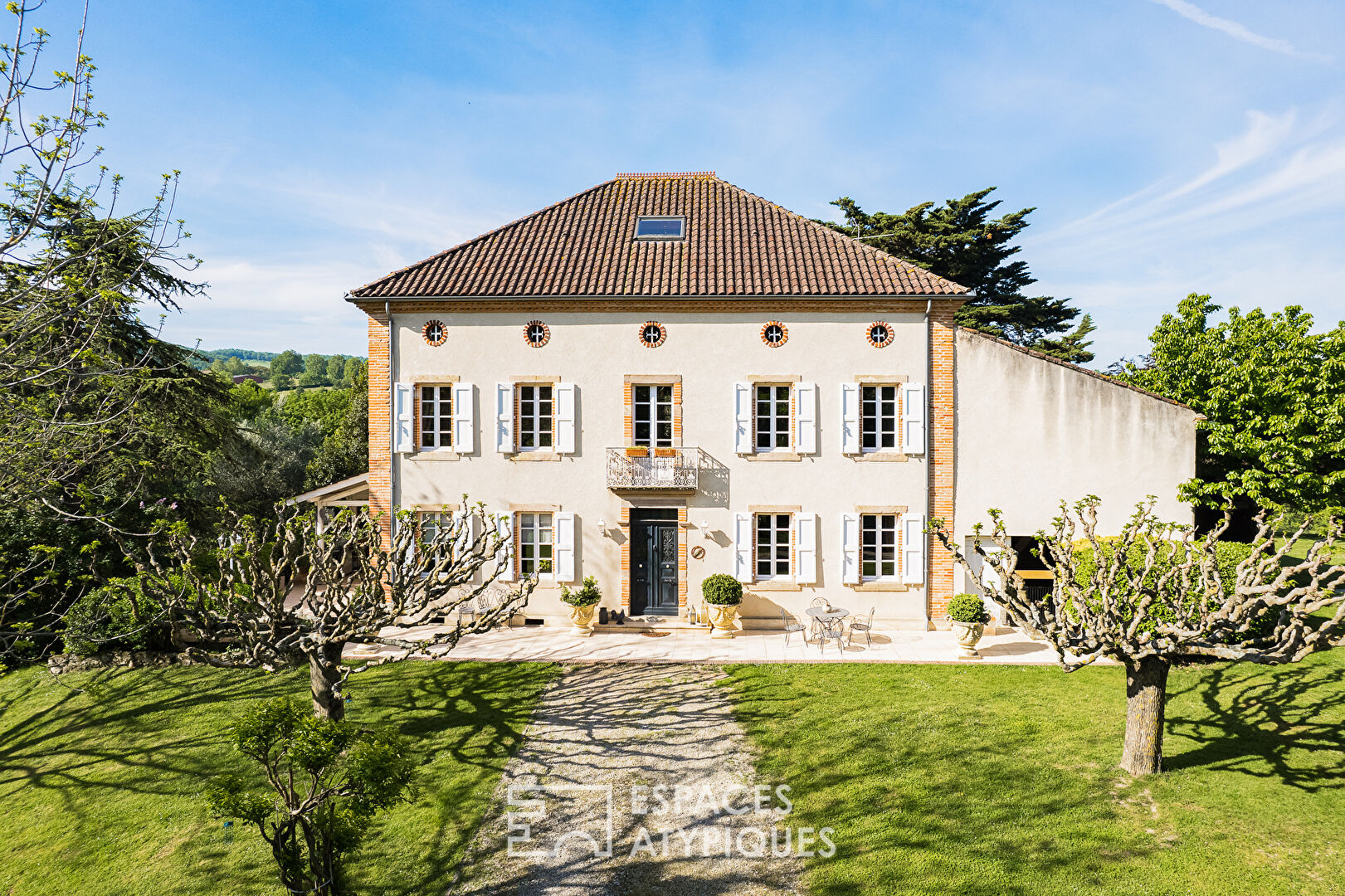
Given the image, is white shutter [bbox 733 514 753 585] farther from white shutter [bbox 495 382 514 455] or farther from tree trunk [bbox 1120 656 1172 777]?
tree trunk [bbox 1120 656 1172 777]

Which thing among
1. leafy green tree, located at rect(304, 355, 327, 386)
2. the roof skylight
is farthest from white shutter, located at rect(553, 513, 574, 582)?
leafy green tree, located at rect(304, 355, 327, 386)

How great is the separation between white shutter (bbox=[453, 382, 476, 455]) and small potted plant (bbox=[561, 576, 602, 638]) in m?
3.92

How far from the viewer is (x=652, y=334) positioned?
14.5m

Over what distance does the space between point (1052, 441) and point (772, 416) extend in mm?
5917

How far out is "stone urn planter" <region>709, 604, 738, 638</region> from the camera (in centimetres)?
1372

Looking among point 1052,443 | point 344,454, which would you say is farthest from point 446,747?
point 344,454

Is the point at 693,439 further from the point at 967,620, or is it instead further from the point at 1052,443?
the point at 1052,443

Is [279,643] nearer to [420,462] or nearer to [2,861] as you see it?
[2,861]

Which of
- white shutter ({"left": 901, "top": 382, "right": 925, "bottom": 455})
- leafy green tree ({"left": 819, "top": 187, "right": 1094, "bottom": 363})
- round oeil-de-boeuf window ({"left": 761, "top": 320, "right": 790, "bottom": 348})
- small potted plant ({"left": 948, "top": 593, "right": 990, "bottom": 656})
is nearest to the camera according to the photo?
small potted plant ({"left": 948, "top": 593, "right": 990, "bottom": 656})

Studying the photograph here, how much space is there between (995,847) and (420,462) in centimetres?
1267

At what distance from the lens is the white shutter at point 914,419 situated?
1417cm

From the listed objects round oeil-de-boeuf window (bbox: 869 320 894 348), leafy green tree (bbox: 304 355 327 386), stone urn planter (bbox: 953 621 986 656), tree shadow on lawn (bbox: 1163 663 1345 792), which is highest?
leafy green tree (bbox: 304 355 327 386)

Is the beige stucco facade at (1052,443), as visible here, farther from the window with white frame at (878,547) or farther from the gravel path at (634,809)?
the gravel path at (634,809)

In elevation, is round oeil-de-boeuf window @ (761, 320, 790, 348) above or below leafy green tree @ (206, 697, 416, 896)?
above
